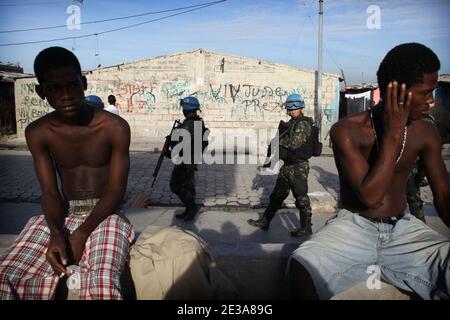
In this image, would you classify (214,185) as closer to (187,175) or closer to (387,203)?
(187,175)

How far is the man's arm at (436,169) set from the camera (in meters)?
2.07

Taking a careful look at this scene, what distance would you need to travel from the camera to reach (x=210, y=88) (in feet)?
47.8

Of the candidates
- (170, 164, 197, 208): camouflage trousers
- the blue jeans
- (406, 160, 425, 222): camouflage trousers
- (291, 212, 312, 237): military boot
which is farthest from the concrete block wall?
the blue jeans

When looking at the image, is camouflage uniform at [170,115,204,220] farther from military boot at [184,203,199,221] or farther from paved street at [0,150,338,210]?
paved street at [0,150,338,210]

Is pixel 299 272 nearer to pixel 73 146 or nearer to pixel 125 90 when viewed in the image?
pixel 73 146

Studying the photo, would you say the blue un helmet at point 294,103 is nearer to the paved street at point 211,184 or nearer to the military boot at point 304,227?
the military boot at point 304,227

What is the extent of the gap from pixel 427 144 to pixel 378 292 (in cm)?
95

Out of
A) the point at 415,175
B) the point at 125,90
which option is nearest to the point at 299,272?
the point at 415,175

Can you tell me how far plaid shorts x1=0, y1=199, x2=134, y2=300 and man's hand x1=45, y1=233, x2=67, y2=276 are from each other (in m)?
0.10

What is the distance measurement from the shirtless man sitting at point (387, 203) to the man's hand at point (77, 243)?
4.04ft

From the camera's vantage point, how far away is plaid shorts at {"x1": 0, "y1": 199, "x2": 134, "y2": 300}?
1.85m

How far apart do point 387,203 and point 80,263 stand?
75.5 inches

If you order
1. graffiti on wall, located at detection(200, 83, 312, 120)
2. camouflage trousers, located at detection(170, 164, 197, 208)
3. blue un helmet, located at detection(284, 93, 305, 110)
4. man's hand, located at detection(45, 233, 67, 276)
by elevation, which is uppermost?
graffiti on wall, located at detection(200, 83, 312, 120)
